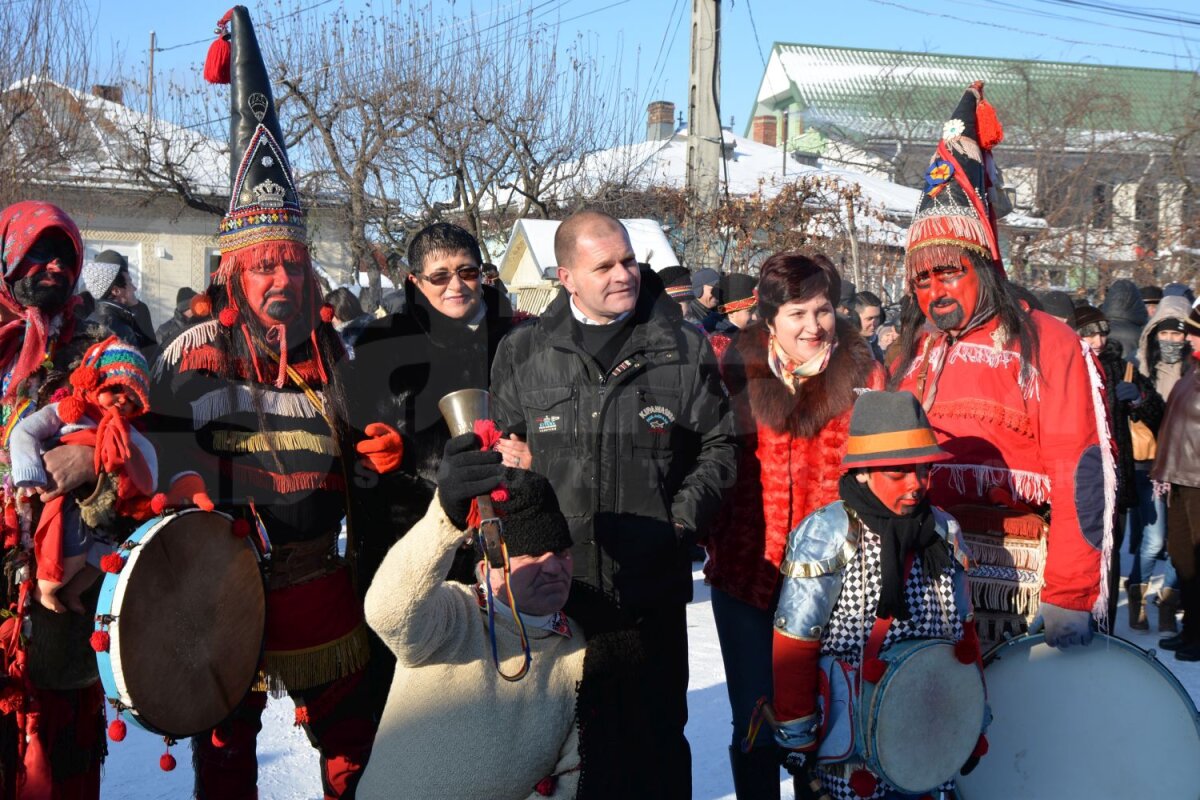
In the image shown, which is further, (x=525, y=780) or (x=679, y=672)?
(x=679, y=672)

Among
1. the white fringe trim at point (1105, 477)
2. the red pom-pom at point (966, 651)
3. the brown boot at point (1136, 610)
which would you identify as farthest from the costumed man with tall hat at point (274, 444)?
the brown boot at point (1136, 610)

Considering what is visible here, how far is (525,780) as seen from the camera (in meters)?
2.67

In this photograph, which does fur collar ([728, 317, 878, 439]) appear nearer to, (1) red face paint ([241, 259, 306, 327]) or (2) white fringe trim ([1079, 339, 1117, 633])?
(2) white fringe trim ([1079, 339, 1117, 633])

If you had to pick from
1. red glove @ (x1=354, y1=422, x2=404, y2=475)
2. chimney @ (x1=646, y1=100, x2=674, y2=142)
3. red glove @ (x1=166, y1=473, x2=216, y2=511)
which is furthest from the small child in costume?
chimney @ (x1=646, y1=100, x2=674, y2=142)

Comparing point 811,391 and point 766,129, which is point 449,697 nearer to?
point 811,391

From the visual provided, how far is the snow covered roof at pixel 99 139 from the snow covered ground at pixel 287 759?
518 inches

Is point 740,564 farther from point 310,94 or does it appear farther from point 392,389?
point 310,94

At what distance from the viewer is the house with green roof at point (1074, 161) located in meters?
19.5

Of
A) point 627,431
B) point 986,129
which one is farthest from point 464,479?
point 986,129

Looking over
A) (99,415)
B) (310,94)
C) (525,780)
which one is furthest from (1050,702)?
(310,94)

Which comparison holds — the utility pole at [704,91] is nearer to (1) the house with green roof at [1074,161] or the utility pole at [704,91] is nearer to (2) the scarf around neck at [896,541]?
(1) the house with green roof at [1074,161]

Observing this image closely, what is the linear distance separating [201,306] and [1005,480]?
2.66 metres

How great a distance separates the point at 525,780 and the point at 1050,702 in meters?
1.85

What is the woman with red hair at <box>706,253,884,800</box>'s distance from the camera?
3736 mm
